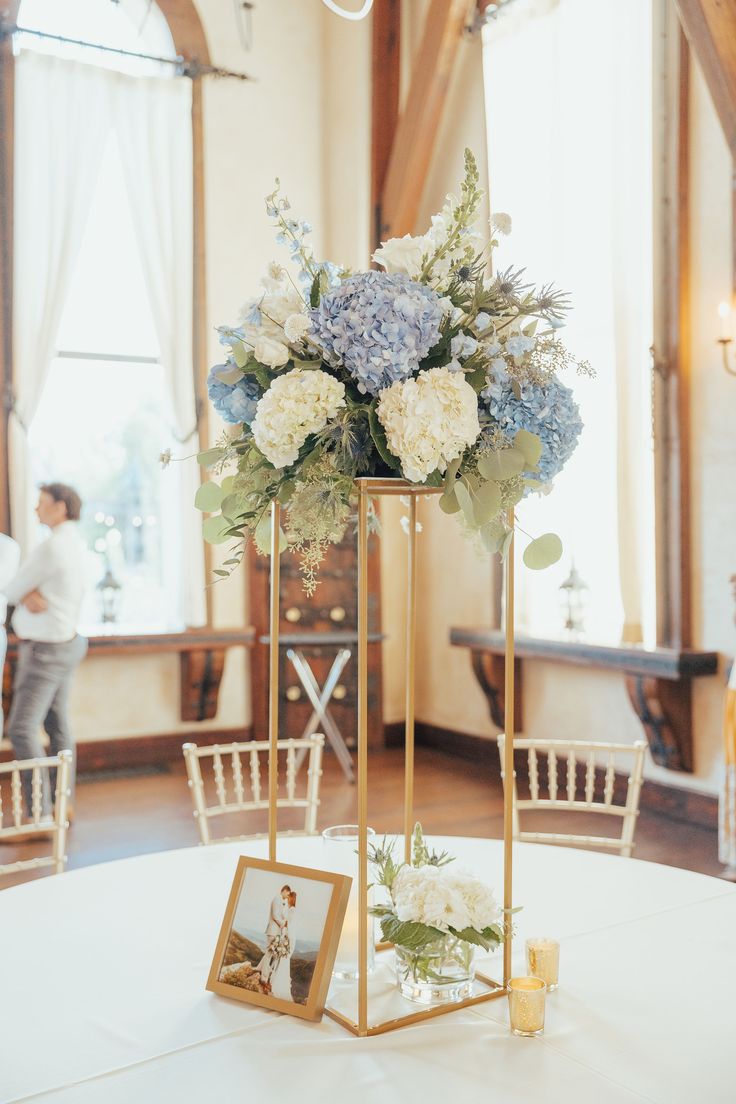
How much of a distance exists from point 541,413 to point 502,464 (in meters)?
0.08

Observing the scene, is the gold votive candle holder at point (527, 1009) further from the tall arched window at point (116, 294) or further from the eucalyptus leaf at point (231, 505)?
the tall arched window at point (116, 294)

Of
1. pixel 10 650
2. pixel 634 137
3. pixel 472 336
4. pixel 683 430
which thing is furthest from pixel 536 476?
pixel 10 650

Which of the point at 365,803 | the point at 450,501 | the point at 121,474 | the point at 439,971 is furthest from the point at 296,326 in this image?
the point at 121,474

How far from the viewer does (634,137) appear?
4.86m

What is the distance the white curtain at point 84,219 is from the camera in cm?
560

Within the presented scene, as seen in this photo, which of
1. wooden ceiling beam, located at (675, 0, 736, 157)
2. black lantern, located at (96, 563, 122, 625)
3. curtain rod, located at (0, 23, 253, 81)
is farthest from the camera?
black lantern, located at (96, 563, 122, 625)

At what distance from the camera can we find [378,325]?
127cm

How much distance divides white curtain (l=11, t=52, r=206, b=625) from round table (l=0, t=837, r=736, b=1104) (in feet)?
13.7

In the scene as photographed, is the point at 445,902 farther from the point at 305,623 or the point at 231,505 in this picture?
the point at 305,623

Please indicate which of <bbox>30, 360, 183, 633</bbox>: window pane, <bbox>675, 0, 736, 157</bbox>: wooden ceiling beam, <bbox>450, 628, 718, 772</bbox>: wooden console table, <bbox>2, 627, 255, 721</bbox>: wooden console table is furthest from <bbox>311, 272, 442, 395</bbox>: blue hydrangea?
<bbox>30, 360, 183, 633</bbox>: window pane

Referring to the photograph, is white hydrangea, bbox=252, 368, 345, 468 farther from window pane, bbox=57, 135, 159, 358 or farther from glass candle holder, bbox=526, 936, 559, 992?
window pane, bbox=57, 135, 159, 358

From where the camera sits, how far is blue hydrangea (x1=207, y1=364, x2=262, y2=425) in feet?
4.65

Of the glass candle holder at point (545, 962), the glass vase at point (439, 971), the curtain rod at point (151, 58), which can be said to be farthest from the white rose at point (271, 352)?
the curtain rod at point (151, 58)

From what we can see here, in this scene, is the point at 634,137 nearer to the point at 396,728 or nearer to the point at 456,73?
the point at 456,73
